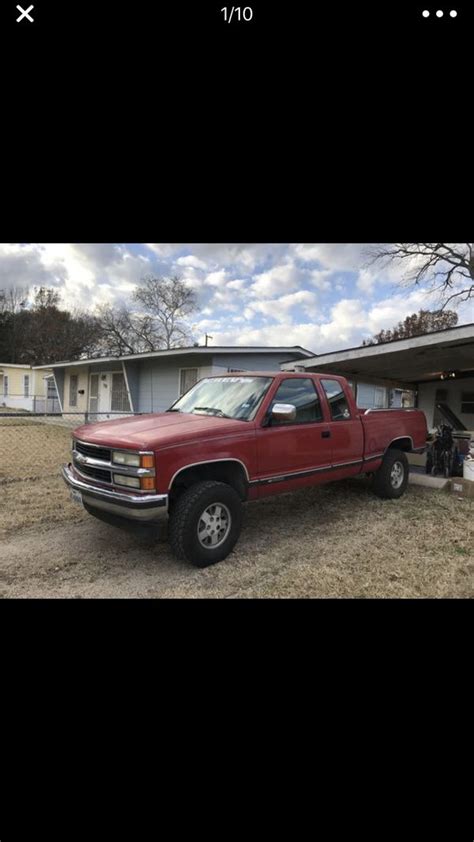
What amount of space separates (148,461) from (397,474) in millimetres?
4431

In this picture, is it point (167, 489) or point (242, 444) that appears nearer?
point (167, 489)

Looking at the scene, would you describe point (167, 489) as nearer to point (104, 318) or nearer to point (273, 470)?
point (273, 470)

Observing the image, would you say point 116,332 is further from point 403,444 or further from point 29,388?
point 403,444

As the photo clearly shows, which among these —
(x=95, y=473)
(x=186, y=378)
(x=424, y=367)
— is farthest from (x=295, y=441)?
(x=186, y=378)

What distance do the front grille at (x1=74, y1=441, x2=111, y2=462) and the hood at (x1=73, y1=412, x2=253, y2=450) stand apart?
6cm

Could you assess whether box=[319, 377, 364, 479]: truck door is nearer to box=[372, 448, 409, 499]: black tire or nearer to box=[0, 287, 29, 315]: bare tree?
box=[372, 448, 409, 499]: black tire

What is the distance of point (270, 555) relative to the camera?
402cm

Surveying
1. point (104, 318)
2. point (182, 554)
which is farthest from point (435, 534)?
point (104, 318)

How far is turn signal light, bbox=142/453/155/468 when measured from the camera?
10.8ft

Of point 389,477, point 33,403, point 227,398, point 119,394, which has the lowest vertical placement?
point 389,477

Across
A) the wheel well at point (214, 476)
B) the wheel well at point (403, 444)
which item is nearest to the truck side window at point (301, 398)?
the wheel well at point (214, 476)

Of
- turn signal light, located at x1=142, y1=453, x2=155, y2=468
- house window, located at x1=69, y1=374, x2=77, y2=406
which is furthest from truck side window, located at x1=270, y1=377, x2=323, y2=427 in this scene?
house window, located at x1=69, y1=374, x2=77, y2=406
